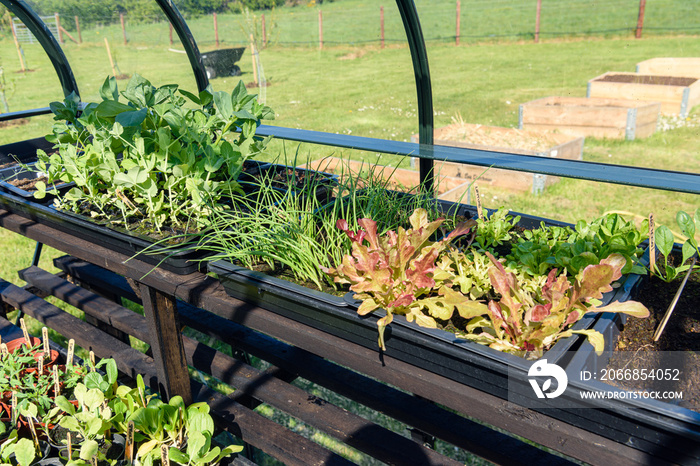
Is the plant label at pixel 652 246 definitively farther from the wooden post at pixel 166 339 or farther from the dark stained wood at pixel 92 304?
the dark stained wood at pixel 92 304

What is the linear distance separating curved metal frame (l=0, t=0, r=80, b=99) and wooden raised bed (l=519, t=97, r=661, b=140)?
521cm

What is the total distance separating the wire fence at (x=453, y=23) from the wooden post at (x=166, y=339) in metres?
12.2

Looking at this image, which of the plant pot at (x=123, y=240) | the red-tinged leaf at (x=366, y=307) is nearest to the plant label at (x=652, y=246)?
the red-tinged leaf at (x=366, y=307)

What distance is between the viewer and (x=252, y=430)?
161cm

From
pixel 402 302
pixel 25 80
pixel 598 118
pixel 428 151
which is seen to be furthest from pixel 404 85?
pixel 402 302

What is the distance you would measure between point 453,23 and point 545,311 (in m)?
19.2

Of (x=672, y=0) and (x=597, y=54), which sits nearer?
(x=597, y=54)

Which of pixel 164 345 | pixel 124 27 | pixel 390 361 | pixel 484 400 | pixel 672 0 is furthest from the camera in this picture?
pixel 672 0

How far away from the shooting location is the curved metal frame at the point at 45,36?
3.40 metres

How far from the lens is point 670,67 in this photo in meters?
8.57

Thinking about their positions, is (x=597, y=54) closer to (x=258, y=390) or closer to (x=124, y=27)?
(x=124, y=27)

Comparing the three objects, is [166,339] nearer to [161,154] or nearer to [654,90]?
[161,154]

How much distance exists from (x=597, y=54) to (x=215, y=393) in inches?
568

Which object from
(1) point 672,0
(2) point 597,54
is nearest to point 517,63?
(2) point 597,54
